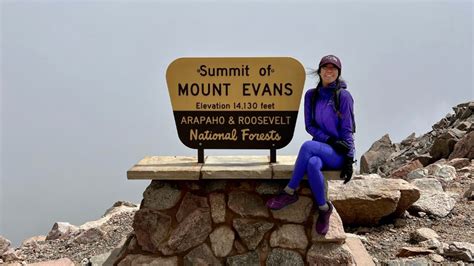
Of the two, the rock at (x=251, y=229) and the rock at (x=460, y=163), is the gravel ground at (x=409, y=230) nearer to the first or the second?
the rock at (x=251, y=229)

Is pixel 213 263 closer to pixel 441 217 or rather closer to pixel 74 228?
pixel 441 217

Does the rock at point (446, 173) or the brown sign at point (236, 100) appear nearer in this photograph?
the brown sign at point (236, 100)

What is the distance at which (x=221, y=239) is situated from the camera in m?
5.06

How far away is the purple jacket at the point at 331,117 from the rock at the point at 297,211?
69 centimetres

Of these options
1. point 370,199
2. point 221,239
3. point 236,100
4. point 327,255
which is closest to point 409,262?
point 327,255

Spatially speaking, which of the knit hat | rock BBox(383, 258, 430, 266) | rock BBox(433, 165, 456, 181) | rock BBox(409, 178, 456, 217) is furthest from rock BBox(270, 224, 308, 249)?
rock BBox(433, 165, 456, 181)

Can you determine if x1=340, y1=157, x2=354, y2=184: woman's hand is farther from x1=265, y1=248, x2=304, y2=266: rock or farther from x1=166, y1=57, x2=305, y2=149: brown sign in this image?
x1=265, y1=248, x2=304, y2=266: rock

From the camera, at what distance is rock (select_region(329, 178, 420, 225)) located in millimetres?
7137

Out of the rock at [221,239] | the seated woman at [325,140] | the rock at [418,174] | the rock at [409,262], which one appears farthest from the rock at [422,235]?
the rock at [418,174]

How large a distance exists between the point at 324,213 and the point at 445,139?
11403 millimetres

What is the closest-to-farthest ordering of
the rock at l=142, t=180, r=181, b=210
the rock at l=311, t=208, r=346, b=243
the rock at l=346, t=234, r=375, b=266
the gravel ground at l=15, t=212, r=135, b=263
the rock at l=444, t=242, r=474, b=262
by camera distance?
the rock at l=311, t=208, r=346, b=243, the rock at l=142, t=180, r=181, b=210, the rock at l=346, t=234, r=375, b=266, the rock at l=444, t=242, r=474, b=262, the gravel ground at l=15, t=212, r=135, b=263

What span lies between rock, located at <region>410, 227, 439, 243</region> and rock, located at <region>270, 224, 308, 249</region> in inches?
92.0

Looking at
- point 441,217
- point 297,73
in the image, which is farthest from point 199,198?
point 441,217

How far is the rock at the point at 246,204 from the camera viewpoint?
505cm
